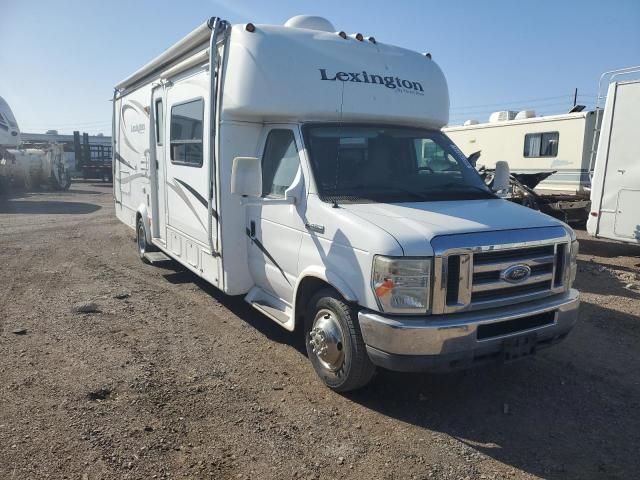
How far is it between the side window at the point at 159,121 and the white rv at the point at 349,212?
546 mm

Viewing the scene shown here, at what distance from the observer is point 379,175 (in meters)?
4.66

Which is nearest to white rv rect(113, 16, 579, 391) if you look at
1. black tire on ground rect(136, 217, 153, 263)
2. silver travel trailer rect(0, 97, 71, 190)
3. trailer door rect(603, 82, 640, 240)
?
black tire on ground rect(136, 217, 153, 263)

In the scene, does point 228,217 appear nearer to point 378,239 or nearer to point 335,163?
point 335,163

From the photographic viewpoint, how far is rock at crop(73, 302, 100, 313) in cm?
625

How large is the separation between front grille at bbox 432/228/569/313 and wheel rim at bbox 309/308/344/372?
0.89 metres

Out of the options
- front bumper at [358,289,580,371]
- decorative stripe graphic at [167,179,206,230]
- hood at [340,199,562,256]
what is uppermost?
hood at [340,199,562,256]

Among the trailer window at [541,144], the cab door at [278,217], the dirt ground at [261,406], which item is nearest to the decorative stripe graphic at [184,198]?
the cab door at [278,217]

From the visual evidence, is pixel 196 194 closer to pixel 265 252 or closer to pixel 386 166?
pixel 265 252

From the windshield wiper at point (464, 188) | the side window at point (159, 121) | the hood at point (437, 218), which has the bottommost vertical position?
the hood at point (437, 218)

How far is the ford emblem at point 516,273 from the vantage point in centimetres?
373

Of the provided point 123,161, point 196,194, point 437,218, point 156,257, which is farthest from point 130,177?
point 437,218

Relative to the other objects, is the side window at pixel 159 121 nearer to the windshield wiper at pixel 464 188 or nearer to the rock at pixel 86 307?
the rock at pixel 86 307

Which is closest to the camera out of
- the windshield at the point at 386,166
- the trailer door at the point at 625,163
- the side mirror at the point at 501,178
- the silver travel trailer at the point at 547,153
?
the windshield at the point at 386,166

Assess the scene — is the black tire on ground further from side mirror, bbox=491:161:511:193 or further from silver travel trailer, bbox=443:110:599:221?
silver travel trailer, bbox=443:110:599:221
